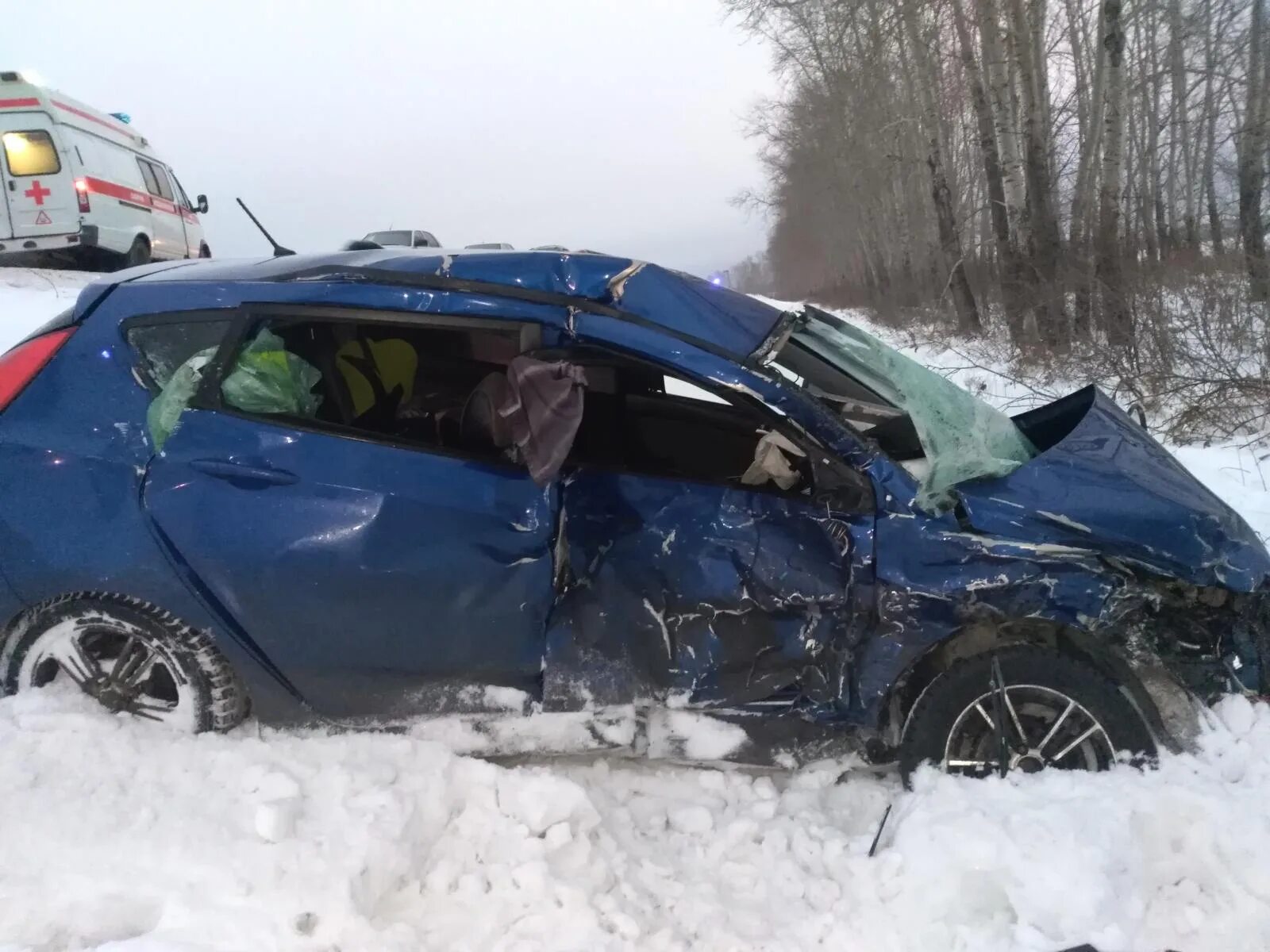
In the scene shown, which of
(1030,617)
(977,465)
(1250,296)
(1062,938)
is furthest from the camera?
(1250,296)

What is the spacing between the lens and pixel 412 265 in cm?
265

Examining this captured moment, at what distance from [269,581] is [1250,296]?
893 centimetres

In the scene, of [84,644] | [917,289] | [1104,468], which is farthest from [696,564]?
[917,289]

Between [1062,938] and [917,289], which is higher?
[917,289]

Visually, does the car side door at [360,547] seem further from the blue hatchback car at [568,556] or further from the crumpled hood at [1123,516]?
the crumpled hood at [1123,516]

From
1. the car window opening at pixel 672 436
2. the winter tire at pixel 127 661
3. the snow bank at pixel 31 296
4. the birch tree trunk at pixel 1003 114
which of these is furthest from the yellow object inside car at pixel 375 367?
the birch tree trunk at pixel 1003 114

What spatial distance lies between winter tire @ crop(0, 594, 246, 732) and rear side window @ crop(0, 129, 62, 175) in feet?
31.5

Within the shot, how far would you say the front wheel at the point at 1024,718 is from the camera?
2311 millimetres

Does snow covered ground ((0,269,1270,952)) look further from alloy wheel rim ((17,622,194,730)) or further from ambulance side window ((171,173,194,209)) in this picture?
ambulance side window ((171,173,194,209))

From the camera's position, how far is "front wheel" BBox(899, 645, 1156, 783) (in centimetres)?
231

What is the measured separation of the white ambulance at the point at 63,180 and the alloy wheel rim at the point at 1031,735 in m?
11.3

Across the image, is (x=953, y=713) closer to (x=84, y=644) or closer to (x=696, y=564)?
(x=696, y=564)

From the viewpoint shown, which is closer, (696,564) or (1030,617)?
(1030,617)

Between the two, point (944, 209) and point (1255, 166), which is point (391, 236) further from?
point (1255, 166)
